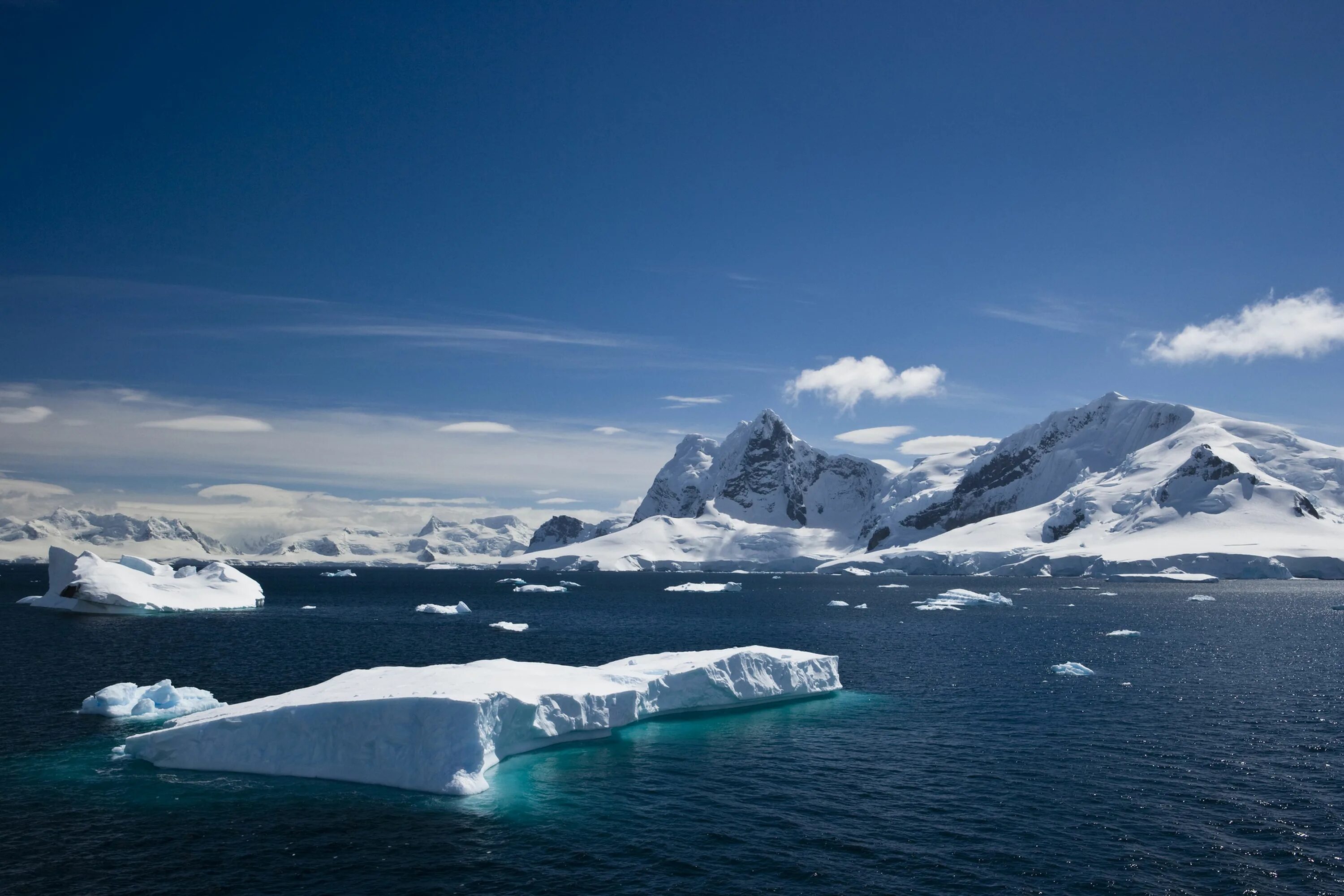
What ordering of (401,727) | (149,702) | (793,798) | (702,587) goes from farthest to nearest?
(702,587) → (149,702) → (401,727) → (793,798)

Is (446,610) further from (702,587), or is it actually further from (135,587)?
(702,587)

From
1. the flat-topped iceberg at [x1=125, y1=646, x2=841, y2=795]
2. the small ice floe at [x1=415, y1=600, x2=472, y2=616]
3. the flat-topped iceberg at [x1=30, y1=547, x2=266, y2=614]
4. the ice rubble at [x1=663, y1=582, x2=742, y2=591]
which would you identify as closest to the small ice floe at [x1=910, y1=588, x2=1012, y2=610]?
the ice rubble at [x1=663, y1=582, x2=742, y2=591]

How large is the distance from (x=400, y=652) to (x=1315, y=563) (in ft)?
616

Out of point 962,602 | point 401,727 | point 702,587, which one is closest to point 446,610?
point 702,587

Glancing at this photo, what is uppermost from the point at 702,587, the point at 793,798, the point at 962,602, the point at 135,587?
the point at 135,587

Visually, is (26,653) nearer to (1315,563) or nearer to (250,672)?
(250,672)

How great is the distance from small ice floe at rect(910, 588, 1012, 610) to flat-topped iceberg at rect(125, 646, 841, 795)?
87.6 metres

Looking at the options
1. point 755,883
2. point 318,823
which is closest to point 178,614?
point 318,823

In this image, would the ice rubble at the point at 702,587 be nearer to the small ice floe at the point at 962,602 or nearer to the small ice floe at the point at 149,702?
the small ice floe at the point at 962,602

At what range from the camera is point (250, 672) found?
169ft

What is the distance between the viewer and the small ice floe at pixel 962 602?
379ft

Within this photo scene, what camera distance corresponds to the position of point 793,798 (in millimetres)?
28234

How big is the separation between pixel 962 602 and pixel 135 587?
329 feet

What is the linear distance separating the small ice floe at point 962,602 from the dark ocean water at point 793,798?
55279 mm
